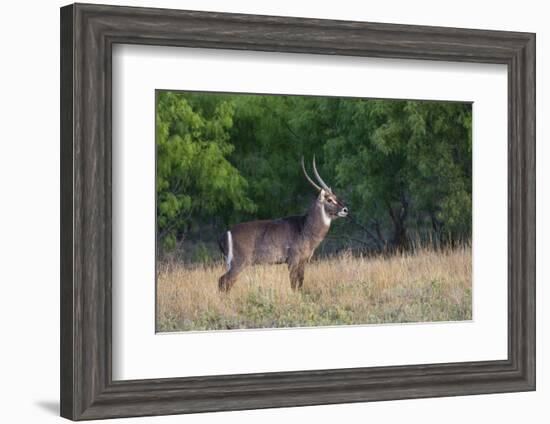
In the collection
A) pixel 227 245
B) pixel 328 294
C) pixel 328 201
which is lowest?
pixel 328 294

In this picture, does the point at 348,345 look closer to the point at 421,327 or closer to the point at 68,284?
the point at 421,327

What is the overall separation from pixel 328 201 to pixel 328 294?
1.98 ft

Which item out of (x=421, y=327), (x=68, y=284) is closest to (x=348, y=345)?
(x=421, y=327)

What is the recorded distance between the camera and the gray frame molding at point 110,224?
8.89 meters

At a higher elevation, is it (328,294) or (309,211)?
(309,211)

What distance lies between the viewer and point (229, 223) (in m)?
9.56

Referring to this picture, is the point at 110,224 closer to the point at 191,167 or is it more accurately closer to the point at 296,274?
the point at 191,167

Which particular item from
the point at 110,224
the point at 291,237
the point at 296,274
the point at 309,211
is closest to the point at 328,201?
the point at 309,211

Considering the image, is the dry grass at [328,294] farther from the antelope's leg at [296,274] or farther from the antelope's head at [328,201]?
the antelope's head at [328,201]

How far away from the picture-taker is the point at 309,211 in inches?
388

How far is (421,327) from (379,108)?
57.7 inches

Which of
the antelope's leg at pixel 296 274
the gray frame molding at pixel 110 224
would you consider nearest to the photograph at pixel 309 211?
the antelope's leg at pixel 296 274

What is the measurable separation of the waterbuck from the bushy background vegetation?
60 mm

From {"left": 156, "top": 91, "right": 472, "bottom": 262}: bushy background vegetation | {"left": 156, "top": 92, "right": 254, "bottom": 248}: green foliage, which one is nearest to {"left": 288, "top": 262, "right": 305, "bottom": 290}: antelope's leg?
{"left": 156, "top": 91, "right": 472, "bottom": 262}: bushy background vegetation
